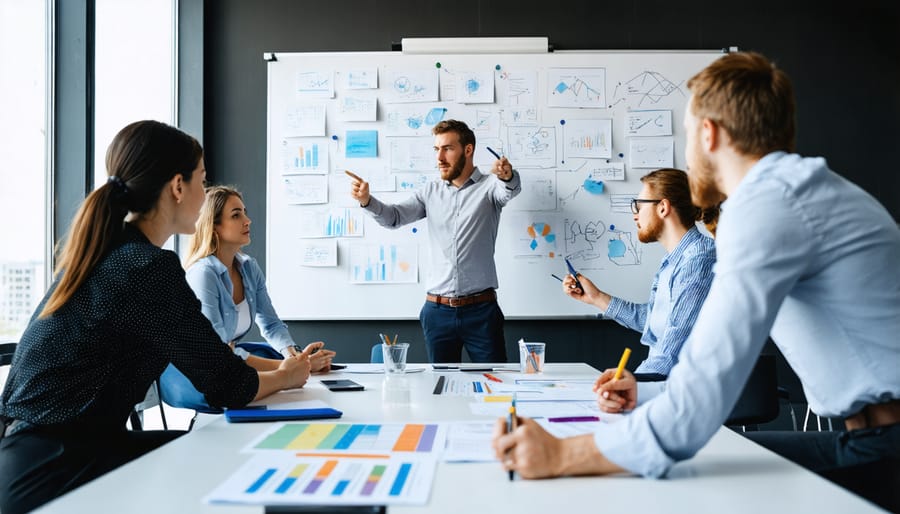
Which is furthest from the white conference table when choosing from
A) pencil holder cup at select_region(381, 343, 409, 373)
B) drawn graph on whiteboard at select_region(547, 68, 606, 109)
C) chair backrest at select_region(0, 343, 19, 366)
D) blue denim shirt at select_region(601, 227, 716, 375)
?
drawn graph on whiteboard at select_region(547, 68, 606, 109)

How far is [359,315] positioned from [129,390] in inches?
90.8

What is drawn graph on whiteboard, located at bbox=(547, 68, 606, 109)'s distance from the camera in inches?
150

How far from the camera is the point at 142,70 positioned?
140 inches

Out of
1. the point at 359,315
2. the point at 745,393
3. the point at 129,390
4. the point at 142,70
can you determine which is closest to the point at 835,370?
the point at 745,393

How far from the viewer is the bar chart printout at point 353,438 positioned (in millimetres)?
1166

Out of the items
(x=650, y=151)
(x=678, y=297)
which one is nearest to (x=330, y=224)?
(x=650, y=151)

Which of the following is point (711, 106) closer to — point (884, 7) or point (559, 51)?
point (559, 51)

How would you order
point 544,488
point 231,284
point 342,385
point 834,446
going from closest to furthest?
point 544,488, point 834,446, point 342,385, point 231,284

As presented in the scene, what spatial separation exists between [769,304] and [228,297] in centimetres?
202

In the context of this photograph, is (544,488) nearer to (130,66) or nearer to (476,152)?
(476,152)

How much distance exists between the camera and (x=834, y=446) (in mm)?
1332

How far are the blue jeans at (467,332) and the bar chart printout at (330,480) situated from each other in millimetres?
2306

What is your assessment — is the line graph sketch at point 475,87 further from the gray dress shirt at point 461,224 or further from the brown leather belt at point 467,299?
the brown leather belt at point 467,299

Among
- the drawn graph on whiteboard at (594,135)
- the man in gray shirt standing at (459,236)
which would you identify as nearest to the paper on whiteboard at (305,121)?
the man in gray shirt standing at (459,236)
